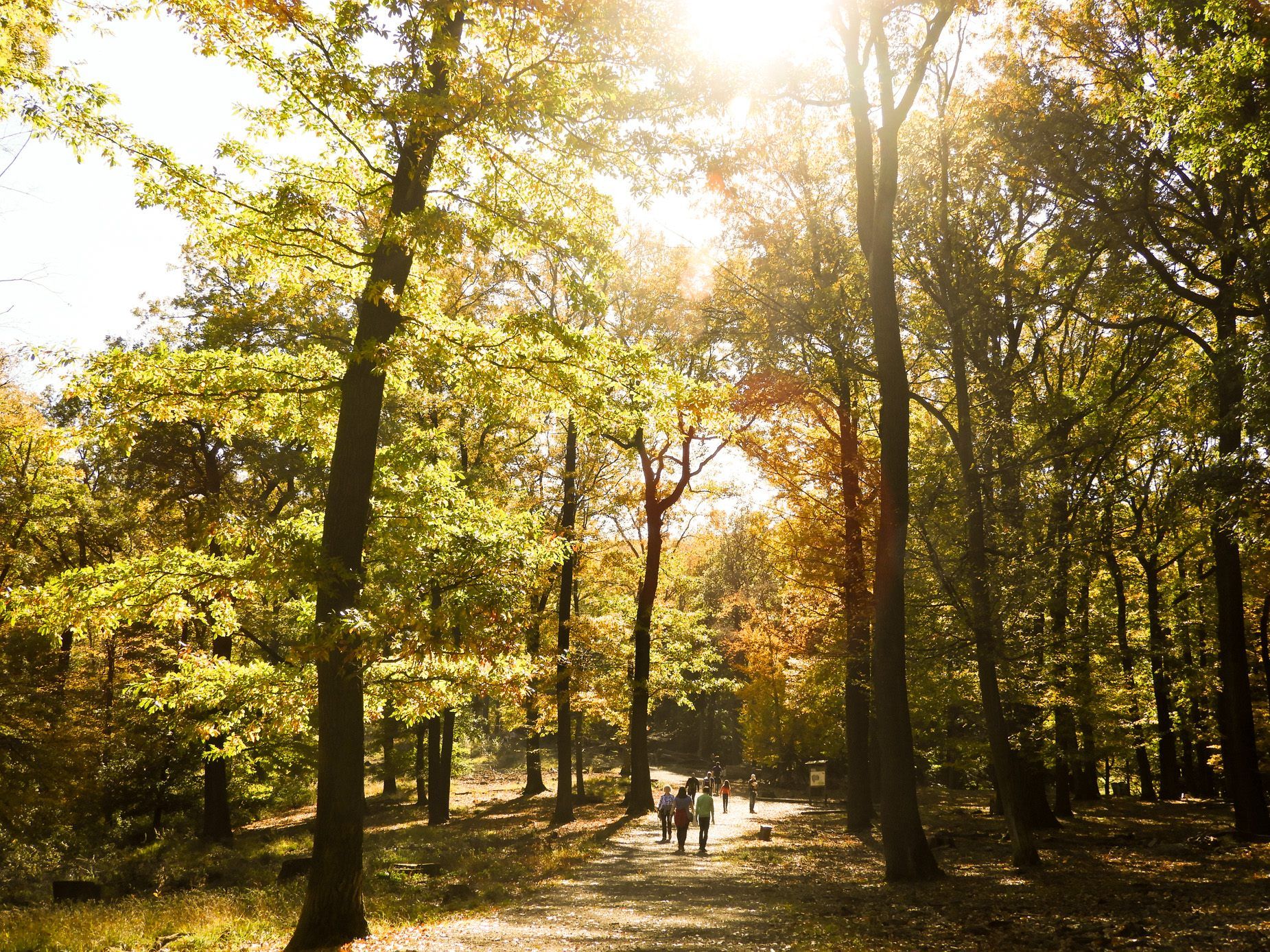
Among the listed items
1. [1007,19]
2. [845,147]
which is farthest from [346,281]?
[1007,19]

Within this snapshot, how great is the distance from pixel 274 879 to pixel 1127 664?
65.7 ft

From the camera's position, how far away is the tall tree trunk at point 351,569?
27.6ft

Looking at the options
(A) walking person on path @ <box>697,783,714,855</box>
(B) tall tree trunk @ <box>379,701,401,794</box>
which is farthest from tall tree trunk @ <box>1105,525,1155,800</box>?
(B) tall tree trunk @ <box>379,701,401,794</box>

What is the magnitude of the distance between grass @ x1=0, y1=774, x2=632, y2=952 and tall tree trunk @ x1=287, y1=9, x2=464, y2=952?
1.20 m

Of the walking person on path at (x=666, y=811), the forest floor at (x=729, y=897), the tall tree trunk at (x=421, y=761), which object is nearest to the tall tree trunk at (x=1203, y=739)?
the forest floor at (x=729, y=897)

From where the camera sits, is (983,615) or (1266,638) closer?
(983,615)

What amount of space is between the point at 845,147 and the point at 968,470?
8445 millimetres

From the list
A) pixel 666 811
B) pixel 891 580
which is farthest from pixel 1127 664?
pixel 666 811

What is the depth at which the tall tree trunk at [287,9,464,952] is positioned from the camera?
27.6ft

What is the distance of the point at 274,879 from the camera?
591 inches

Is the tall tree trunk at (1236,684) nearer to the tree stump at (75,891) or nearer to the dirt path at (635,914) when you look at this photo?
the dirt path at (635,914)

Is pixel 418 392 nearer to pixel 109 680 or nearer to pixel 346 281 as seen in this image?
pixel 346 281

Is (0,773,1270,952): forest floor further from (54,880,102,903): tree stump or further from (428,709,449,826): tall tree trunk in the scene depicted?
(428,709,449,826): tall tree trunk

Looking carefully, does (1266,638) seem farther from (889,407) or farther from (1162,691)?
(889,407)
